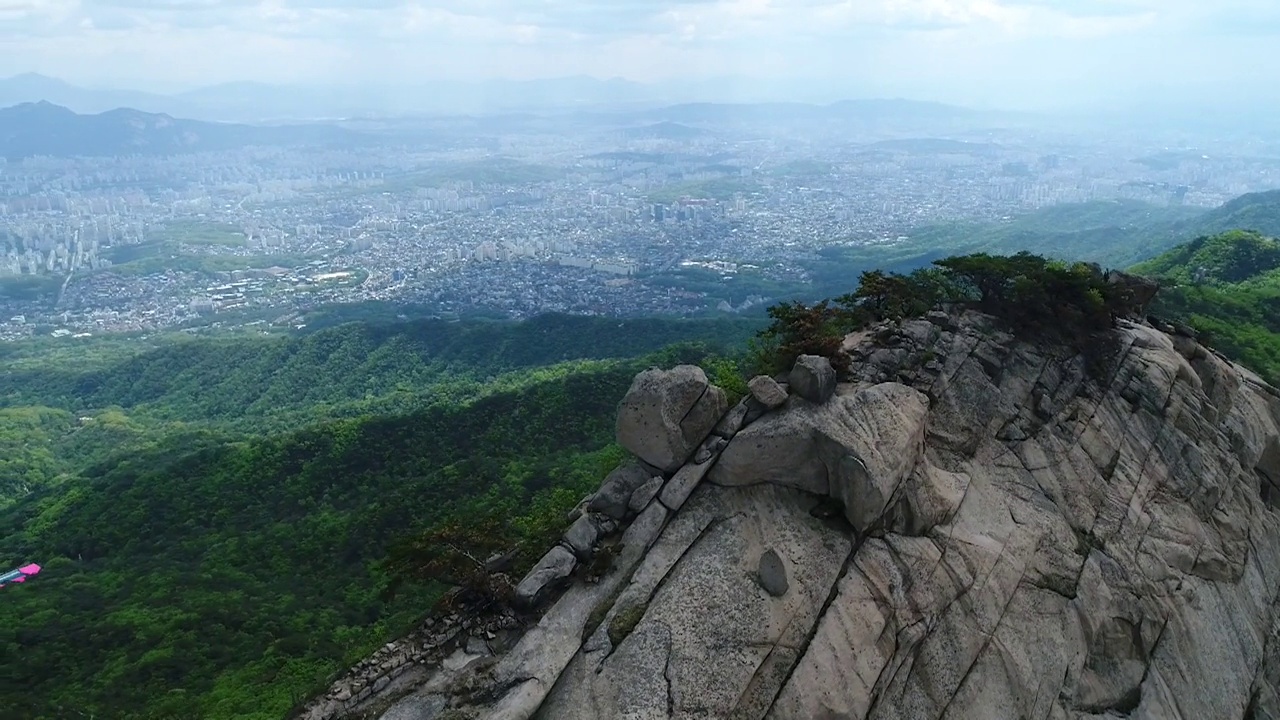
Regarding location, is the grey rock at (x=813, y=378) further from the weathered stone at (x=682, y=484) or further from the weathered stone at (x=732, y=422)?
the weathered stone at (x=682, y=484)

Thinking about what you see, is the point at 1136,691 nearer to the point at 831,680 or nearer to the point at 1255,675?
the point at 1255,675

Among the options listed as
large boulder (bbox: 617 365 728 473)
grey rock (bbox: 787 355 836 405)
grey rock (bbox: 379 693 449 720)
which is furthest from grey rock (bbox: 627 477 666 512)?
grey rock (bbox: 379 693 449 720)

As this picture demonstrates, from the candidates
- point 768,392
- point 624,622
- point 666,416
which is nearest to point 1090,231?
point 768,392

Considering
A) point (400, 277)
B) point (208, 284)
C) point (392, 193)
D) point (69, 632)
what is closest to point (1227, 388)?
point (69, 632)

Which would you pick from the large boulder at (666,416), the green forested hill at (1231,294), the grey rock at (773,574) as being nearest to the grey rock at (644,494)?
the large boulder at (666,416)

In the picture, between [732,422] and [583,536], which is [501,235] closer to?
[732,422]

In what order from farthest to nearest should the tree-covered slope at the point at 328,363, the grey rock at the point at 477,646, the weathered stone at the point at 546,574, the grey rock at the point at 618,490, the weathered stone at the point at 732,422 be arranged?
the tree-covered slope at the point at 328,363
the weathered stone at the point at 732,422
the grey rock at the point at 618,490
the weathered stone at the point at 546,574
the grey rock at the point at 477,646

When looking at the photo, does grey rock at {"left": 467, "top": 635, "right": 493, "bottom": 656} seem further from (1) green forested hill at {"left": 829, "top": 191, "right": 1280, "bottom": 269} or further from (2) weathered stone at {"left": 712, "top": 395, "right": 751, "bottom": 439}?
(1) green forested hill at {"left": 829, "top": 191, "right": 1280, "bottom": 269}
